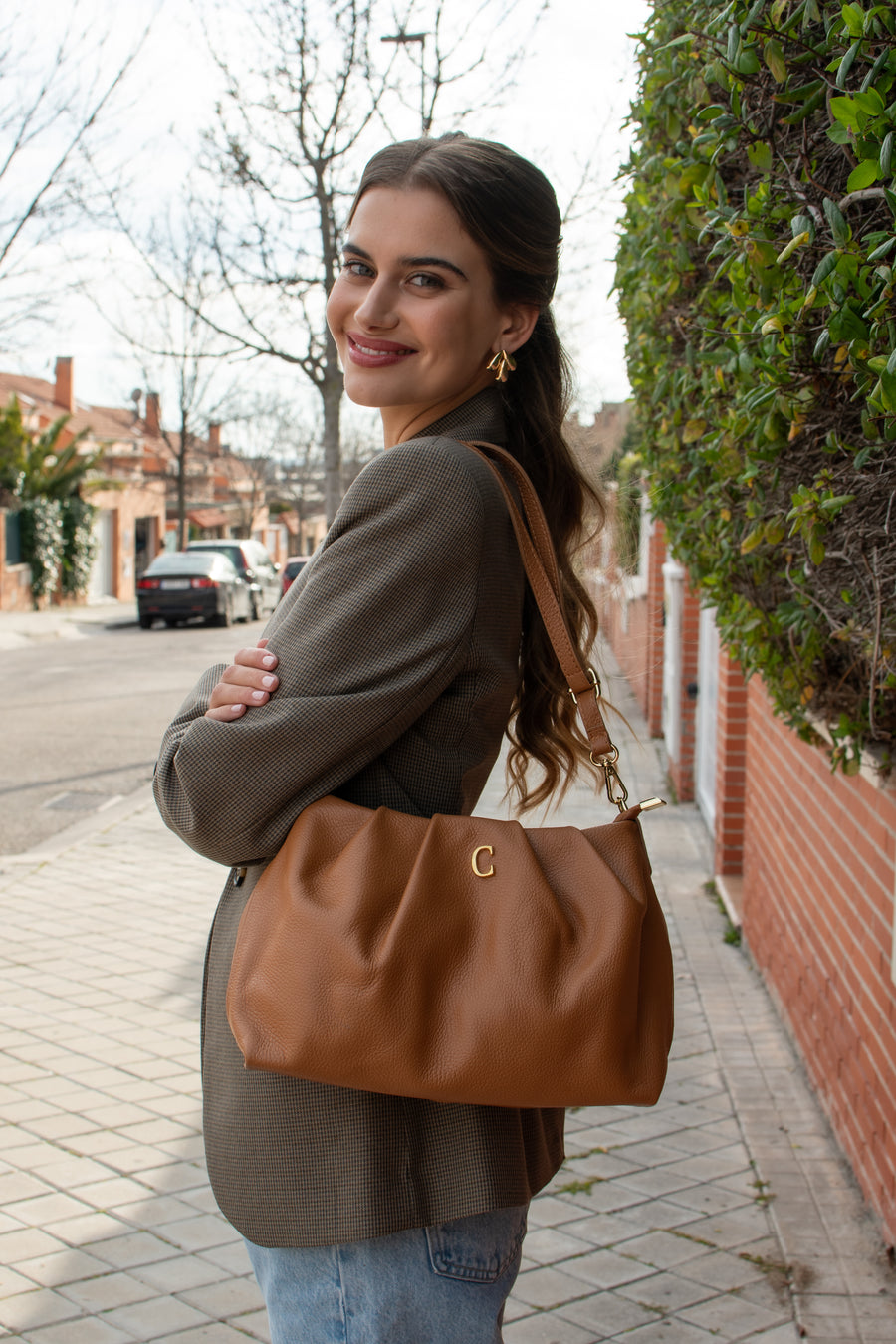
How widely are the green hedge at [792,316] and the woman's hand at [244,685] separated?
30.0 inches

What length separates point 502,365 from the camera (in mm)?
1730

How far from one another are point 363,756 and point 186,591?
24.5 m

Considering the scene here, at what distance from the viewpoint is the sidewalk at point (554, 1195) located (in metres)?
2.89

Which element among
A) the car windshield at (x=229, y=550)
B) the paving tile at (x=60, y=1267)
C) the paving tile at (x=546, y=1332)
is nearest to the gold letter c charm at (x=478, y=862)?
the paving tile at (x=546, y=1332)

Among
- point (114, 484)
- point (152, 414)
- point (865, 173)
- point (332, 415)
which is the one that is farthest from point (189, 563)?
point (865, 173)

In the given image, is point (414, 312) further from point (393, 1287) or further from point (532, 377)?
point (393, 1287)

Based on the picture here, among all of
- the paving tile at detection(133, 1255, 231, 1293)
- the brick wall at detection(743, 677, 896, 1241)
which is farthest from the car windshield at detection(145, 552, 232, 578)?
the paving tile at detection(133, 1255, 231, 1293)

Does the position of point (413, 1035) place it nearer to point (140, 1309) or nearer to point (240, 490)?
point (140, 1309)

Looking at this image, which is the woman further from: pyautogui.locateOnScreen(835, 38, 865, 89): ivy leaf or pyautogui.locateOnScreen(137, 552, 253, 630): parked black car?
pyautogui.locateOnScreen(137, 552, 253, 630): parked black car

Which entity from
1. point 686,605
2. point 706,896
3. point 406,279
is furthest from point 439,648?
point 686,605

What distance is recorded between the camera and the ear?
68.7 inches

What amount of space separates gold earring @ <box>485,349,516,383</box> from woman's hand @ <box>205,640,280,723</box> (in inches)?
20.5

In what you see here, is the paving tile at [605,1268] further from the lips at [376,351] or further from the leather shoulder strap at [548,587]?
the lips at [376,351]

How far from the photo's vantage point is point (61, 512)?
30.9 metres
